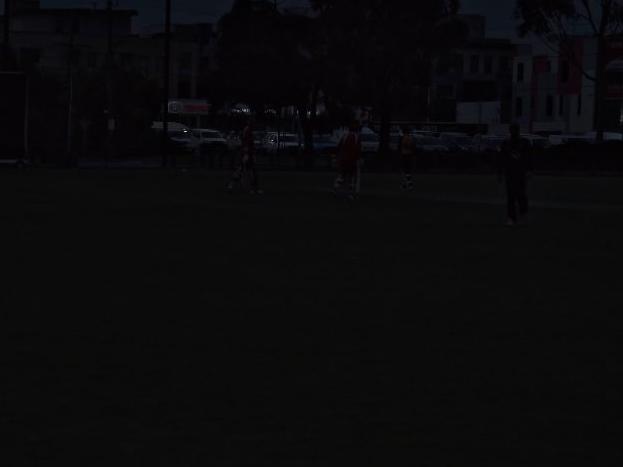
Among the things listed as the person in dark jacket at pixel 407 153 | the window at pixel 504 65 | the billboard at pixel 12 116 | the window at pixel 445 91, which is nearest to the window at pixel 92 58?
the window at pixel 445 91

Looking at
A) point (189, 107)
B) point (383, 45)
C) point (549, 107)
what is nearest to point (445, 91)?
point (549, 107)

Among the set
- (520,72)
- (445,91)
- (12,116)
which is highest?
(520,72)

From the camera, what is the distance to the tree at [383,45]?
241 ft

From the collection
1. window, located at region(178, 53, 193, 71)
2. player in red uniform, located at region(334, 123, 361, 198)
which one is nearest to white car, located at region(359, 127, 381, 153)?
player in red uniform, located at region(334, 123, 361, 198)

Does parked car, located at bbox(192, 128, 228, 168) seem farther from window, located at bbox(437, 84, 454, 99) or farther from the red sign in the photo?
window, located at bbox(437, 84, 454, 99)

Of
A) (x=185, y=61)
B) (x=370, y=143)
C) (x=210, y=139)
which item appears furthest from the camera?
(x=185, y=61)

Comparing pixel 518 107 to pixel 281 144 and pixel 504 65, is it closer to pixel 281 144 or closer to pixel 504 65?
pixel 504 65

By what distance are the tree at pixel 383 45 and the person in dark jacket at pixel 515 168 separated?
150ft

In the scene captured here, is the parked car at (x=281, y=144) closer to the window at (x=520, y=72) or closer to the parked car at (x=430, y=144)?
the parked car at (x=430, y=144)

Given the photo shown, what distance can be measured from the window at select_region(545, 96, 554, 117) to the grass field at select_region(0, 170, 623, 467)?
10006 centimetres

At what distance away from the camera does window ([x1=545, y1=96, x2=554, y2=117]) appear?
124062 millimetres

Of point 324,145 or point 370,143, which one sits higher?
point 370,143

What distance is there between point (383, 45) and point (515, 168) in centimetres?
4673

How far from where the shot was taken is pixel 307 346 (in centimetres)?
1127
